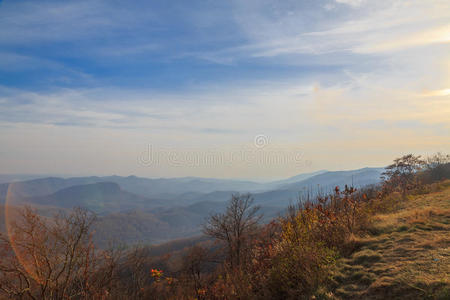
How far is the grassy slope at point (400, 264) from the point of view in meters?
4.56

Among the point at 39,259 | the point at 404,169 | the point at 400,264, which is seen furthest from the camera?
the point at 404,169

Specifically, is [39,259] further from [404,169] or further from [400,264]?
[404,169]

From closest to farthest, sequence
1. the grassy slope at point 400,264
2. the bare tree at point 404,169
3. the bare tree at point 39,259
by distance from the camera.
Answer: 1. the grassy slope at point 400,264
2. the bare tree at point 39,259
3. the bare tree at point 404,169

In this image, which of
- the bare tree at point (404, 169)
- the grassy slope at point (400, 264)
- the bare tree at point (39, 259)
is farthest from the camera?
the bare tree at point (404, 169)

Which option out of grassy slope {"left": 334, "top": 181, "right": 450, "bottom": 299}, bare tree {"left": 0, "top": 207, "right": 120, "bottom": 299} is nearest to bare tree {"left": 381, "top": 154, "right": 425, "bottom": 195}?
grassy slope {"left": 334, "top": 181, "right": 450, "bottom": 299}

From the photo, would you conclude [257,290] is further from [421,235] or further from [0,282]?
[0,282]

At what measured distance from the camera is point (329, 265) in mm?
6500

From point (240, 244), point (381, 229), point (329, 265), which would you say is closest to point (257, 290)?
point (329, 265)

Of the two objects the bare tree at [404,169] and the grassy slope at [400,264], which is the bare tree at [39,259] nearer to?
the grassy slope at [400,264]

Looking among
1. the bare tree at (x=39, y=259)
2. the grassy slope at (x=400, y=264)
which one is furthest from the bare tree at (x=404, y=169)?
the bare tree at (x=39, y=259)

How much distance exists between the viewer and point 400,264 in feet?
18.6

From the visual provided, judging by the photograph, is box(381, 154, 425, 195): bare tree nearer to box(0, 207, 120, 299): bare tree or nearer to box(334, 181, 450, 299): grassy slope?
box(334, 181, 450, 299): grassy slope

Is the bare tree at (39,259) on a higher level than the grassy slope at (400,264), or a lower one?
lower

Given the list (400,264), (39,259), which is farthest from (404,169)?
(39,259)
